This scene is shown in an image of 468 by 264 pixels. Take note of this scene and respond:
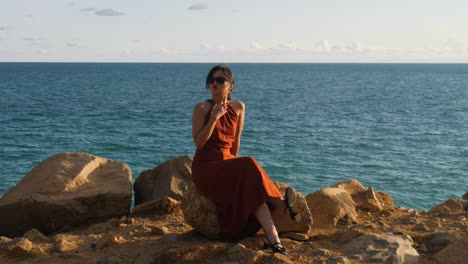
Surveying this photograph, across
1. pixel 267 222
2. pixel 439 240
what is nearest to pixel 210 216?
pixel 267 222

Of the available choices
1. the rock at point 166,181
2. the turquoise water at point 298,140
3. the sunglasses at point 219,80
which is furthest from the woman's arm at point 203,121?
the turquoise water at point 298,140

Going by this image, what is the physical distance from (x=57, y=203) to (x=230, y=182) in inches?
132

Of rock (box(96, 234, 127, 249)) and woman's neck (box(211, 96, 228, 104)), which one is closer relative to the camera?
rock (box(96, 234, 127, 249))

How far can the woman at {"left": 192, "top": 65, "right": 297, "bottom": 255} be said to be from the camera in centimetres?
643

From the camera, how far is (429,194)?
20266mm

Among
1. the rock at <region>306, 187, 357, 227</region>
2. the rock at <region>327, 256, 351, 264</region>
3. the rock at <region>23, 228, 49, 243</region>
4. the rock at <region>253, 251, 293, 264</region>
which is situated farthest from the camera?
the rock at <region>306, 187, 357, 227</region>

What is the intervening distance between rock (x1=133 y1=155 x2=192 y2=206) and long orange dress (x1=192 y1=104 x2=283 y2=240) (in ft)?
8.50

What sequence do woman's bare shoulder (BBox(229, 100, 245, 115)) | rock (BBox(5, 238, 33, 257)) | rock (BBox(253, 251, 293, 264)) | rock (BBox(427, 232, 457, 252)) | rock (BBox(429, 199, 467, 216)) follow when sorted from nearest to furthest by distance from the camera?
rock (BBox(253, 251, 293, 264)) < rock (BBox(5, 238, 33, 257)) < rock (BBox(427, 232, 457, 252)) < woman's bare shoulder (BBox(229, 100, 245, 115)) < rock (BBox(429, 199, 467, 216))

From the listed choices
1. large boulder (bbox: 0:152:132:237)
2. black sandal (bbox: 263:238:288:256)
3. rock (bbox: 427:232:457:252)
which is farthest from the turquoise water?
black sandal (bbox: 263:238:288:256)

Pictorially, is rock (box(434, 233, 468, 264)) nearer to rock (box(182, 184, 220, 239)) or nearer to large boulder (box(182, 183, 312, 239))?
large boulder (box(182, 183, 312, 239))

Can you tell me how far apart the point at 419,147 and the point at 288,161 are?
28.3 feet

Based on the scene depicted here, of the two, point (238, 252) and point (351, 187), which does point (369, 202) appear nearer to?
point (351, 187)

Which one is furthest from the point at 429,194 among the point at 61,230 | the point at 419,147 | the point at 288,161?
the point at 61,230

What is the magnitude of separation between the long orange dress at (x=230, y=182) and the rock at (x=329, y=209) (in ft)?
4.43
